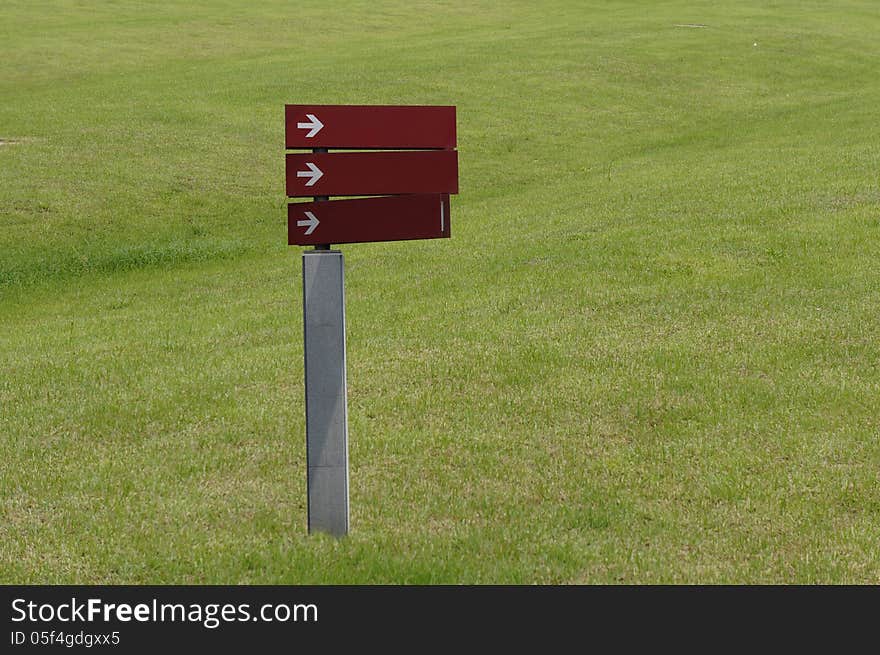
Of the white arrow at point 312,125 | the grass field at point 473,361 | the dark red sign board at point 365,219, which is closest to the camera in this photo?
the white arrow at point 312,125

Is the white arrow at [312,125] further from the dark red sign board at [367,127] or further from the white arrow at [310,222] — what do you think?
the white arrow at [310,222]

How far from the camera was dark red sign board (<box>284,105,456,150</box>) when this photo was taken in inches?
251

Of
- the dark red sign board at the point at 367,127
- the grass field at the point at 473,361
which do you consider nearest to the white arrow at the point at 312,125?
the dark red sign board at the point at 367,127

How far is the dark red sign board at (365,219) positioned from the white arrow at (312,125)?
1.40 feet

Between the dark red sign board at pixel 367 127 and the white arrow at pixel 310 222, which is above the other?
the dark red sign board at pixel 367 127

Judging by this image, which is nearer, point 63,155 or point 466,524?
point 466,524

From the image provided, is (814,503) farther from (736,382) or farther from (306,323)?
(306,323)

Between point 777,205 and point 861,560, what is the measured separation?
11.8 meters

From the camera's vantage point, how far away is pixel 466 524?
684 cm

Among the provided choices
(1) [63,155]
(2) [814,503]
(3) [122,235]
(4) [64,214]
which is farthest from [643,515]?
(1) [63,155]

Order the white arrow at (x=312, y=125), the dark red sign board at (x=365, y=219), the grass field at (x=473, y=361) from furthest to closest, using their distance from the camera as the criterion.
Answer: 1. the grass field at (x=473, y=361)
2. the dark red sign board at (x=365, y=219)
3. the white arrow at (x=312, y=125)

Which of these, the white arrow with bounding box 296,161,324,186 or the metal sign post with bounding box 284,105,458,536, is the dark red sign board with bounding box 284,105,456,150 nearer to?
the metal sign post with bounding box 284,105,458,536

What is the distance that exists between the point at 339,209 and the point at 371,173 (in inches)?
12.3

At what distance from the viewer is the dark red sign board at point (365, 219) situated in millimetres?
6469
